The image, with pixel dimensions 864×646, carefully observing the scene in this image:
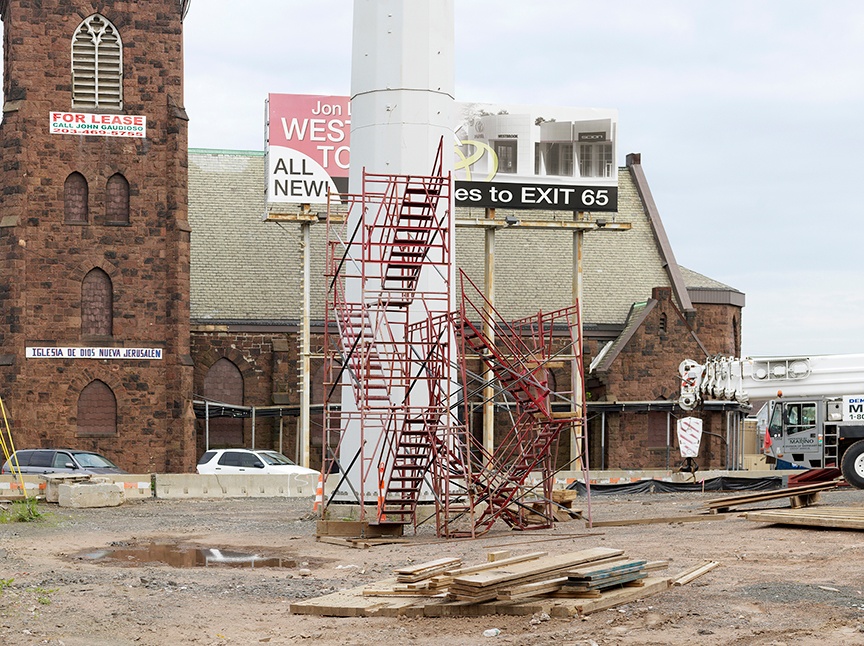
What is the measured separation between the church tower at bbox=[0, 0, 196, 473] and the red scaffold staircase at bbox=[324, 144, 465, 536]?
16911mm

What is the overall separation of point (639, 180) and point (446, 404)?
1355 inches

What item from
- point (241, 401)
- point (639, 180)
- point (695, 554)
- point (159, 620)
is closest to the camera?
point (159, 620)

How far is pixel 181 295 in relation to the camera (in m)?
44.9

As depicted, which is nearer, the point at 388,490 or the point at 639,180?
the point at 388,490

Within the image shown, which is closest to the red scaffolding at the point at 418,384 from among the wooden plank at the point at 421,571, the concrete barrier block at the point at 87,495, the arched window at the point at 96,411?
the wooden plank at the point at 421,571

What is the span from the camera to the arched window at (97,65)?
146ft

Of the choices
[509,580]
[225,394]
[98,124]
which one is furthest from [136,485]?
[509,580]

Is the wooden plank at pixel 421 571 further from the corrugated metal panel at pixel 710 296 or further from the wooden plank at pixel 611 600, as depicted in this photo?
the corrugated metal panel at pixel 710 296

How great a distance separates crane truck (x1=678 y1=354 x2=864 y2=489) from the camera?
36188 millimetres

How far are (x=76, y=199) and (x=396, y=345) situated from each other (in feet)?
68.7

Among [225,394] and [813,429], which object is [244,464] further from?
[813,429]

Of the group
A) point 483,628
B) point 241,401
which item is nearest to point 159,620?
point 483,628

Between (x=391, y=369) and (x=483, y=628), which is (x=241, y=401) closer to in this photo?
(x=391, y=369)

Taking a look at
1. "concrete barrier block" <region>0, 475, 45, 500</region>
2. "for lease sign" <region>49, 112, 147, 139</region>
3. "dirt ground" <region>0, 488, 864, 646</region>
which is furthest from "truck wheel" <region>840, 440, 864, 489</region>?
"for lease sign" <region>49, 112, 147, 139</region>
